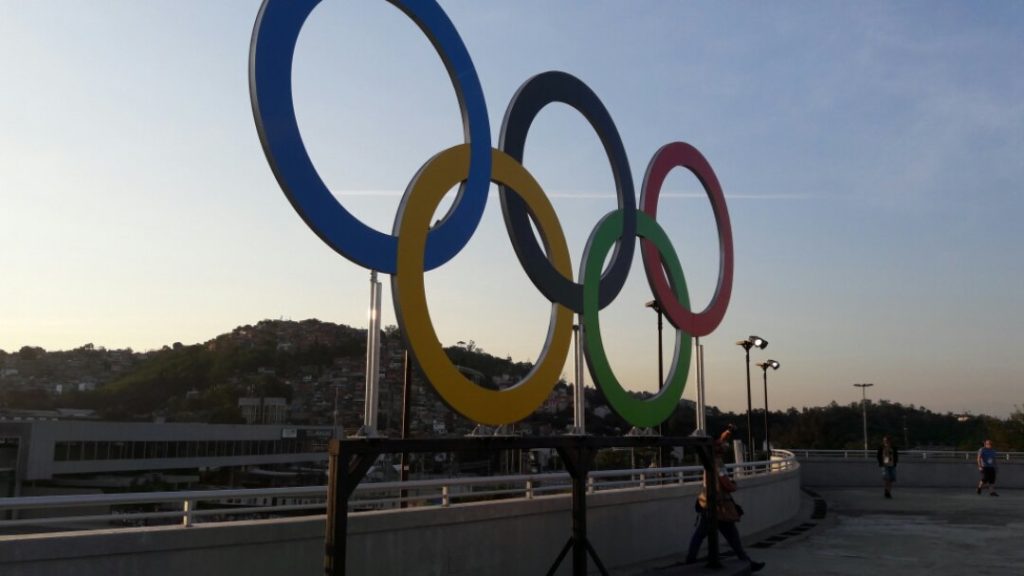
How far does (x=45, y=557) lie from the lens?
6.38 m

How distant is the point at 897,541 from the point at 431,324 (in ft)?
35.6

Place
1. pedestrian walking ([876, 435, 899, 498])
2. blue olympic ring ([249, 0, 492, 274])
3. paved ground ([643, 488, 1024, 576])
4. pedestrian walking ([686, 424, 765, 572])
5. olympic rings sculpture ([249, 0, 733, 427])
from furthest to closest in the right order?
pedestrian walking ([876, 435, 899, 498]) < paved ground ([643, 488, 1024, 576]) < pedestrian walking ([686, 424, 765, 572]) < olympic rings sculpture ([249, 0, 733, 427]) < blue olympic ring ([249, 0, 492, 274])

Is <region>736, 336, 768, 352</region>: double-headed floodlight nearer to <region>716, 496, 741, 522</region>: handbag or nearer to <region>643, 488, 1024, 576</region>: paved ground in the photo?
<region>643, 488, 1024, 576</region>: paved ground

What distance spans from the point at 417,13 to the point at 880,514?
1732cm

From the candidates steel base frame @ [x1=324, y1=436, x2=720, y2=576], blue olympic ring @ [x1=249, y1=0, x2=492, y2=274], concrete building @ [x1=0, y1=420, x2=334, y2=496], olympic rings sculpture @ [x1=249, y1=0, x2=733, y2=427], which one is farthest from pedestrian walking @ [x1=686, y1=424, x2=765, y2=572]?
concrete building @ [x1=0, y1=420, x2=334, y2=496]

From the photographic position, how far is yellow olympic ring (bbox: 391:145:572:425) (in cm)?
880

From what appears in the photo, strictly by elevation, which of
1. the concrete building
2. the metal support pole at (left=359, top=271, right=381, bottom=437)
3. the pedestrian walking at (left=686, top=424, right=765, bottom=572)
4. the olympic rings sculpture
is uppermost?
the olympic rings sculpture

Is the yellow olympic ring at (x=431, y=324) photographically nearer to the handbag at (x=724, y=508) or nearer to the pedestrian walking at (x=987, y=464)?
the handbag at (x=724, y=508)

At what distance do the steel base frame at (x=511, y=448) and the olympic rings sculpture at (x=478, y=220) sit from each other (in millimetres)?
585

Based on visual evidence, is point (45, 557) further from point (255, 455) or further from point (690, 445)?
point (255, 455)

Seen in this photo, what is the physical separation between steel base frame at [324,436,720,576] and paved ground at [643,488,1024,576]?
119 cm

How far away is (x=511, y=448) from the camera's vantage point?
9.21m

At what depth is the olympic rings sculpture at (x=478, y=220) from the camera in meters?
7.68

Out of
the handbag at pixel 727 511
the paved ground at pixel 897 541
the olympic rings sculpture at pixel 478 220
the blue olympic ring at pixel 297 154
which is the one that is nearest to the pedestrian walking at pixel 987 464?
the paved ground at pixel 897 541
